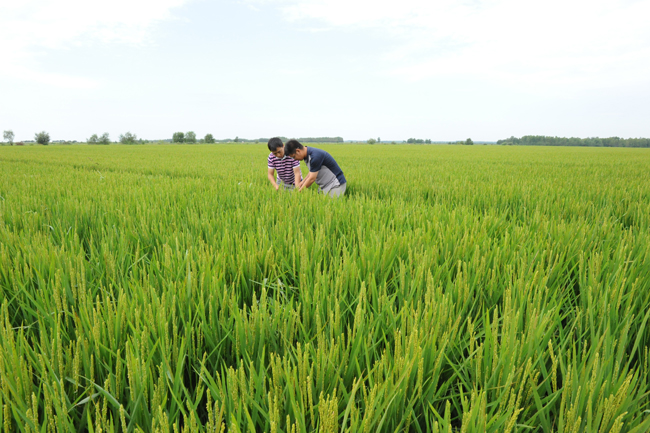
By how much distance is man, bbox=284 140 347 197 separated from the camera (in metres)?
4.40

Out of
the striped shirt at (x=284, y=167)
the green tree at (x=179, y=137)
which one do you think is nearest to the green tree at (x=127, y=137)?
the green tree at (x=179, y=137)

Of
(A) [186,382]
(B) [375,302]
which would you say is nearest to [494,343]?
(B) [375,302]

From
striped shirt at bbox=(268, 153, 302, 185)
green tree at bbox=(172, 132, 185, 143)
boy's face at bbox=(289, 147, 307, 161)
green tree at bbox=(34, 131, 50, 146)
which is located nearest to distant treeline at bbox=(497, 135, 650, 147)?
striped shirt at bbox=(268, 153, 302, 185)

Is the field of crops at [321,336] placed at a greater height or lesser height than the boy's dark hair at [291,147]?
lesser

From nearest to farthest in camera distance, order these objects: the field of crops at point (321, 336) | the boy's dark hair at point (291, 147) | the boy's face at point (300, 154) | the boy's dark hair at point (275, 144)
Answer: the field of crops at point (321, 336)
the boy's dark hair at point (291, 147)
the boy's face at point (300, 154)
the boy's dark hair at point (275, 144)

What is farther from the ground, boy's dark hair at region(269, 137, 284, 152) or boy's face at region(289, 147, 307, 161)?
boy's dark hair at region(269, 137, 284, 152)

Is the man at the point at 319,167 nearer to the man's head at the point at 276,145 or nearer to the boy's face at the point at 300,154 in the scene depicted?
the boy's face at the point at 300,154

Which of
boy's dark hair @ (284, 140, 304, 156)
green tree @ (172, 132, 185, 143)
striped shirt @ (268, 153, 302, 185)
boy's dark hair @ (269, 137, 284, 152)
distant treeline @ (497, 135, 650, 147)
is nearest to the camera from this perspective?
boy's dark hair @ (284, 140, 304, 156)

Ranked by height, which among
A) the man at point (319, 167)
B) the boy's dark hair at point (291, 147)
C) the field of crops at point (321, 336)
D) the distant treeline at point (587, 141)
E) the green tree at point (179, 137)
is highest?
the green tree at point (179, 137)

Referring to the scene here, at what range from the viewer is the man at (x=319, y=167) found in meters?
4.40

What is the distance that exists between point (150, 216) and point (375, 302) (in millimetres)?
2053

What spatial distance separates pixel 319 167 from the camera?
4.57 meters

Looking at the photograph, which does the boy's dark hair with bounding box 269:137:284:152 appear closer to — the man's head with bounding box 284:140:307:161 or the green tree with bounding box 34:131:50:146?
the man's head with bounding box 284:140:307:161

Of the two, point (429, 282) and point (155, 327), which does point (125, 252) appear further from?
point (429, 282)
